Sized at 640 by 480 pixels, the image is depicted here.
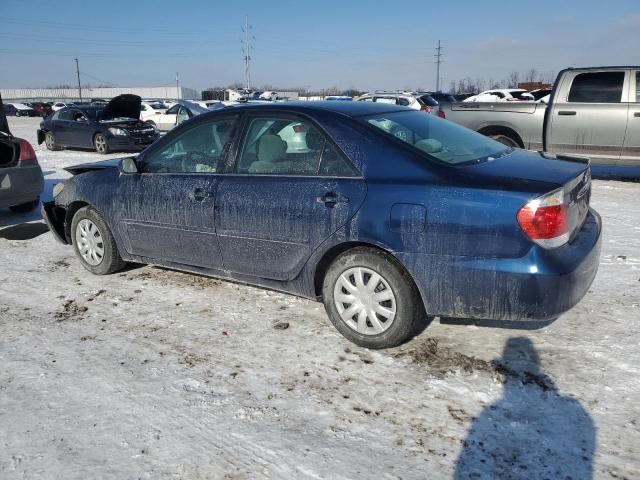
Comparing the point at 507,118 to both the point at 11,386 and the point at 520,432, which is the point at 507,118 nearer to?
the point at 520,432

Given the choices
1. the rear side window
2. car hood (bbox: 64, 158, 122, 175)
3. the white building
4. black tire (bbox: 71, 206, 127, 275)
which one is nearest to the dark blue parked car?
black tire (bbox: 71, 206, 127, 275)

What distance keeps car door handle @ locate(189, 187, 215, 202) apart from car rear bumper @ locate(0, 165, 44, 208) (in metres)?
3.95

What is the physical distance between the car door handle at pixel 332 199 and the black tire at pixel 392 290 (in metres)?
0.32

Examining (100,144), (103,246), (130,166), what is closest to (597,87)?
(130,166)

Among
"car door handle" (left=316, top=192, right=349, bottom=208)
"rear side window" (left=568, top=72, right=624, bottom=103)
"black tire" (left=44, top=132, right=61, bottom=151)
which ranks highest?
"rear side window" (left=568, top=72, right=624, bottom=103)

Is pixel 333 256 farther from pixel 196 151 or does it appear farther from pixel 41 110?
pixel 41 110

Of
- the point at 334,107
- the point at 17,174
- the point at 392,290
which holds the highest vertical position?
the point at 334,107

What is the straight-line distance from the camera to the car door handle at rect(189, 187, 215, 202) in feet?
12.8

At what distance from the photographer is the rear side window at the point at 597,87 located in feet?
27.8

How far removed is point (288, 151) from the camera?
3658mm

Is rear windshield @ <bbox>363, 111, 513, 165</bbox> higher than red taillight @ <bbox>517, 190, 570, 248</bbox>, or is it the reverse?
rear windshield @ <bbox>363, 111, 513, 165</bbox>

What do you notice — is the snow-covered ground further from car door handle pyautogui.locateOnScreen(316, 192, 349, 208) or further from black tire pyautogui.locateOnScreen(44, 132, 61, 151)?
black tire pyautogui.locateOnScreen(44, 132, 61, 151)

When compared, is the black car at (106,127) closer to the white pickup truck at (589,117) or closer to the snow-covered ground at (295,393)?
the white pickup truck at (589,117)

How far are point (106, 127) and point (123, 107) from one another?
79 centimetres
